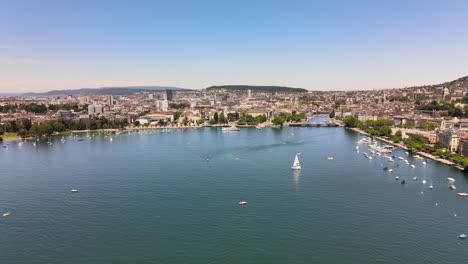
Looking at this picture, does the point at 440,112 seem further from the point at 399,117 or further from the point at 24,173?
the point at 24,173

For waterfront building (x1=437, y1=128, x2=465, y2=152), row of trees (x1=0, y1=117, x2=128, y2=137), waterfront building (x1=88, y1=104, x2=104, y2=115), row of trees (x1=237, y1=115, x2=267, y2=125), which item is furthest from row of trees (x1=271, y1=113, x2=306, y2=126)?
waterfront building (x1=88, y1=104, x2=104, y2=115)

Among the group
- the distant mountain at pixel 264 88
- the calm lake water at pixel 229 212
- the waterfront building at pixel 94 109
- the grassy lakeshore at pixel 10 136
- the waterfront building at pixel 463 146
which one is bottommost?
the calm lake water at pixel 229 212

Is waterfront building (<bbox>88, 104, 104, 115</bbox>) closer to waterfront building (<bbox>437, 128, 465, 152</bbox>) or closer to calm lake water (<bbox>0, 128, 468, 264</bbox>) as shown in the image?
calm lake water (<bbox>0, 128, 468, 264</bbox>)

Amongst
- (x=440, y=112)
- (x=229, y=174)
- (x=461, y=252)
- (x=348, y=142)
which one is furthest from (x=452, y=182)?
A: (x=440, y=112)

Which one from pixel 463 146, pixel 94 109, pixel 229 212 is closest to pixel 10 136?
pixel 94 109

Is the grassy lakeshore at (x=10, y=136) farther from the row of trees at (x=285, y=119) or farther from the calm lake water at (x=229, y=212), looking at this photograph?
the row of trees at (x=285, y=119)

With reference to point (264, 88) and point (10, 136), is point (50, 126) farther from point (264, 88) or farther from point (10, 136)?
point (264, 88)

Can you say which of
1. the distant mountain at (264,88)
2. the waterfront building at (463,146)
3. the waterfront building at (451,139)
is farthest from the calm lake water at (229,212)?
the distant mountain at (264,88)

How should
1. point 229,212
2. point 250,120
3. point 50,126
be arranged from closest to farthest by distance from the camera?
point 229,212, point 50,126, point 250,120
